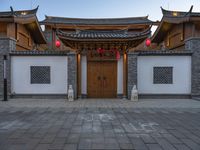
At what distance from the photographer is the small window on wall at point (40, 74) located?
11.0m

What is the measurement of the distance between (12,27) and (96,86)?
6731 mm

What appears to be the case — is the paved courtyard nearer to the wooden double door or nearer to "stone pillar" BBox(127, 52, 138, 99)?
"stone pillar" BBox(127, 52, 138, 99)

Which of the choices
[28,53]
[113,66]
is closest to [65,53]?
[28,53]

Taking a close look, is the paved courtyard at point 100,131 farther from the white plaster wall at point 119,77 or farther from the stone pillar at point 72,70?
the white plaster wall at point 119,77

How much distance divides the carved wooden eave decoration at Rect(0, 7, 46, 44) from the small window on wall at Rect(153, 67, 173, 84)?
879 centimetres

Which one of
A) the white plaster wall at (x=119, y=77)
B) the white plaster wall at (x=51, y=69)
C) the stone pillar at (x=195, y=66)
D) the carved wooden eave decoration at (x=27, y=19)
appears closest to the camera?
the stone pillar at (x=195, y=66)

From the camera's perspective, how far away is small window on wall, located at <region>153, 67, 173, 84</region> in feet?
36.2

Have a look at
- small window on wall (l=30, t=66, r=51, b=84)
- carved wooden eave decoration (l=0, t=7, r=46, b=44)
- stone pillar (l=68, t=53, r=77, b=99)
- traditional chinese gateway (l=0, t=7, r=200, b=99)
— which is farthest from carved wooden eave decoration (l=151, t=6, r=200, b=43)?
carved wooden eave decoration (l=0, t=7, r=46, b=44)

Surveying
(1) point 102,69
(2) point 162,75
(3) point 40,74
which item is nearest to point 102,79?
(1) point 102,69

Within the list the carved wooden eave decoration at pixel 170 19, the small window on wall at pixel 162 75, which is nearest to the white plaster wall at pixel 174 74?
the small window on wall at pixel 162 75

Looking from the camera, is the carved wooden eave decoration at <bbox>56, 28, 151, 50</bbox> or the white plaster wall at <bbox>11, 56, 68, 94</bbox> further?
the white plaster wall at <bbox>11, 56, 68, 94</bbox>

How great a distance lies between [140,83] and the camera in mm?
11039

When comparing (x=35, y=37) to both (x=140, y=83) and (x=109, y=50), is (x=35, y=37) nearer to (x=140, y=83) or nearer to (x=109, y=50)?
(x=109, y=50)

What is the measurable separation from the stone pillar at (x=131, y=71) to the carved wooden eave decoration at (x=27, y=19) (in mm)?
7205
